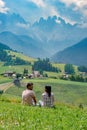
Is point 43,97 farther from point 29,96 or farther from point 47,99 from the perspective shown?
point 29,96

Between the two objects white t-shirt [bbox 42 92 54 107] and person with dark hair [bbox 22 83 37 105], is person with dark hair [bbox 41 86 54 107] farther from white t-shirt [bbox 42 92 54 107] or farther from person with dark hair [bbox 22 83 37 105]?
person with dark hair [bbox 22 83 37 105]

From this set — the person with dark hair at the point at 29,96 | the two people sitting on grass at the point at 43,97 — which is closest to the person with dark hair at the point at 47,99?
the two people sitting on grass at the point at 43,97

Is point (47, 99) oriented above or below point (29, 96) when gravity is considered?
below

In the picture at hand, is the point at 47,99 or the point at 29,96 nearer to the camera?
the point at 47,99

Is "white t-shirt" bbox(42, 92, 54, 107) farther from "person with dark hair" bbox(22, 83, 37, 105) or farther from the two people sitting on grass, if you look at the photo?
"person with dark hair" bbox(22, 83, 37, 105)

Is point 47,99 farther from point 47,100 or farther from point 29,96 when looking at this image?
point 29,96

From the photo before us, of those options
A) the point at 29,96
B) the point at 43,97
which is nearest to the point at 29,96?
the point at 29,96

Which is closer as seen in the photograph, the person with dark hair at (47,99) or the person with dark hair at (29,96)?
the person with dark hair at (47,99)

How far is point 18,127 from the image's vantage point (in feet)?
43.4

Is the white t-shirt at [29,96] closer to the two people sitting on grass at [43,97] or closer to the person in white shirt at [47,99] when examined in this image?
the two people sitting on grass at [43,97]

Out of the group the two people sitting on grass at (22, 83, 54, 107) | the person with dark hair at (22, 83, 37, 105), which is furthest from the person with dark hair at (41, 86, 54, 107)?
the person with dark hair at (22, 83, 37, 105)

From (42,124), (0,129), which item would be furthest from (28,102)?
(0,129)

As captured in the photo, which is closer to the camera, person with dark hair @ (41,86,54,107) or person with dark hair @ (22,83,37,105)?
person with dark hair @ (41,86,54,107)

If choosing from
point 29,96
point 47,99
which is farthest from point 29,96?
point 47,99
